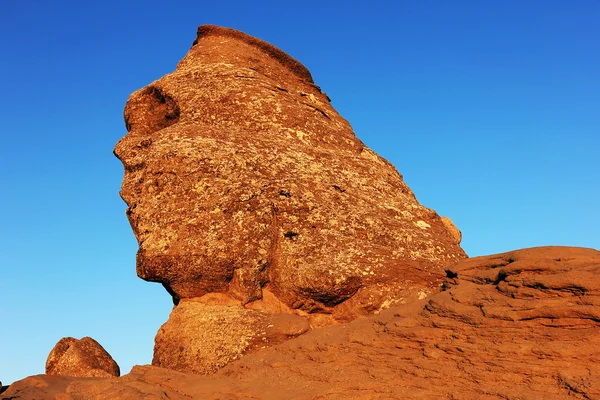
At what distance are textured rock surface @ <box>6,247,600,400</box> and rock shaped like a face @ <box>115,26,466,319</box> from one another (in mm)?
1446

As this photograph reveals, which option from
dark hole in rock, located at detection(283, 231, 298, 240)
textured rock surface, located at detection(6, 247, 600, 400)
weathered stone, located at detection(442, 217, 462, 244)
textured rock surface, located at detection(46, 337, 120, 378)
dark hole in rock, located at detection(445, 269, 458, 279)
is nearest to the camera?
textured rock surface, located at detection(6, 247, 600, 400)

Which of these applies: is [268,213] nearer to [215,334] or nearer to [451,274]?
[215,334]

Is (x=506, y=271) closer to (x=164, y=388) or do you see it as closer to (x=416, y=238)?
(x=416, y=238)

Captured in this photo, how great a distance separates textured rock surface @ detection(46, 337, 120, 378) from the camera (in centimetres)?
1359

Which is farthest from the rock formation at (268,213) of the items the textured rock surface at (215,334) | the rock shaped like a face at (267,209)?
the textured rock surface at (215,334)

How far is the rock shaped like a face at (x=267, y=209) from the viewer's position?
481 inches

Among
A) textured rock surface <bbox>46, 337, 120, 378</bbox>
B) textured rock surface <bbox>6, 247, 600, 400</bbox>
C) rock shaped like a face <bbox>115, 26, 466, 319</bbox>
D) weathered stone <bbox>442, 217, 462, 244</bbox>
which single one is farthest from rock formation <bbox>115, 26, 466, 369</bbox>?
textured rock surface <bbox>46, 337, 120, 378</bbox>

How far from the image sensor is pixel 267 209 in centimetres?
1280

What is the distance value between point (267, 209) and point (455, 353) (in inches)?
208

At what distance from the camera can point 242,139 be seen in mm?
14258

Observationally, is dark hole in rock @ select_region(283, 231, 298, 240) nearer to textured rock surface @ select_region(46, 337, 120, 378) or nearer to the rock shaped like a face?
the rock shaped like a face

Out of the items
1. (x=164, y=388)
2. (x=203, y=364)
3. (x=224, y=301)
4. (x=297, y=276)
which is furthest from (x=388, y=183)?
(x=164, y=388)

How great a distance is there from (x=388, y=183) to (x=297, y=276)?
14.4 feet

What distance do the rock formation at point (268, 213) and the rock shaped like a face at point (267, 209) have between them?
0.08ft
